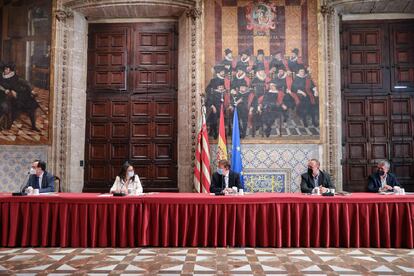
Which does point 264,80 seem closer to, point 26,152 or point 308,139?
point 308,139

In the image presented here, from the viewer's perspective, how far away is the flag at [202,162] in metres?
8.74

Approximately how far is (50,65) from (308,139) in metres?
6.44

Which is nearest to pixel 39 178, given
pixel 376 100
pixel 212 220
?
pixel 212 220

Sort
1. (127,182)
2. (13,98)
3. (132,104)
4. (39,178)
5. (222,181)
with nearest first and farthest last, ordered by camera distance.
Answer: (127,182) → (39,178) → (222,181) → (13,98) → (132,104)

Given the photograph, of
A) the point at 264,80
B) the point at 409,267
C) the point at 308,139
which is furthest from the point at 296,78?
the point at 409,267

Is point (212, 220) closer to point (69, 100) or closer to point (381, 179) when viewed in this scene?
point (381, 179)

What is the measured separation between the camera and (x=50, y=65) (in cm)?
968

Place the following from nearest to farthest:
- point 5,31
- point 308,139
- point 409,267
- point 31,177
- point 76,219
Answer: point 409,267, point 76,219, point 31,177, point 308,139, point 5,31

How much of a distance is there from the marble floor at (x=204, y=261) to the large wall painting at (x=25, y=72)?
437cm

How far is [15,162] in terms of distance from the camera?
9562mm

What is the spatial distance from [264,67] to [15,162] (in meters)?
6.39

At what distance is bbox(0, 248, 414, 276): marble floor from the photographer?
471cm

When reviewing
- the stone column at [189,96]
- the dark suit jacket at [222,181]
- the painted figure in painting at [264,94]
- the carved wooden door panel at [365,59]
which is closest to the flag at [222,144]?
the painted figure in painting at [264,94]

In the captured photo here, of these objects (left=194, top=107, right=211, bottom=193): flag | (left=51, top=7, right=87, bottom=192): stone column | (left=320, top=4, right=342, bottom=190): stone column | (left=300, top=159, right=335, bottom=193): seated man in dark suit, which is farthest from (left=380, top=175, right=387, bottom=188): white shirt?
(left=51, top=7, right=87, bottom=192): stone column
